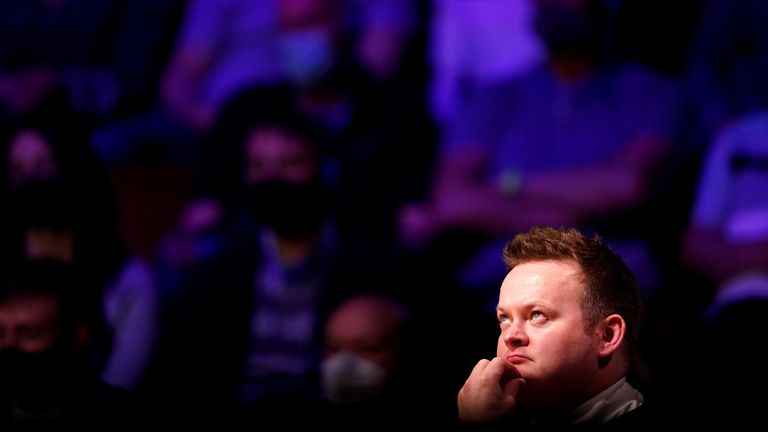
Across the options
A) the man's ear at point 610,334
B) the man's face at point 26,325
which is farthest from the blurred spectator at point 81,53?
the man's ear at point 610,334

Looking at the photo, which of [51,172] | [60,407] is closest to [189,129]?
[51,172]

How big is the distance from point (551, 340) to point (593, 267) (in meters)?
0.16

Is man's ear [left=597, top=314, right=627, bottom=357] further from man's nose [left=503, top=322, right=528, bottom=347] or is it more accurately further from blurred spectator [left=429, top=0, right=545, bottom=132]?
blurred spectator [left=429, top=0, right=545, bottom=132]

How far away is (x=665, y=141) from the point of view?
11.8 feet

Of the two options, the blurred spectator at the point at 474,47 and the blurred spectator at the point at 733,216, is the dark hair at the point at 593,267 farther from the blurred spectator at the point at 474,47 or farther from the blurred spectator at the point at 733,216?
the blurred spectator at the point at 474,47

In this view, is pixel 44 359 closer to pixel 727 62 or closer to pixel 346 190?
pixel 346 190

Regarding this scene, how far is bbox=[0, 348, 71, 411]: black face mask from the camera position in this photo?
10.1ft

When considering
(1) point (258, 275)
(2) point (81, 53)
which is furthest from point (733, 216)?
(2) point (81, 53)

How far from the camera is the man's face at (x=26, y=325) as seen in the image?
3172mm

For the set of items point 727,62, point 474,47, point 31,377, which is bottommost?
point 31,377

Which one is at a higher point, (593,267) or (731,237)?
(731,237)

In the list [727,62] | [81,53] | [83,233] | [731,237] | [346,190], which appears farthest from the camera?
[81,53]

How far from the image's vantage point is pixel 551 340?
1.65 metres

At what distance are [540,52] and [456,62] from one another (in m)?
0.36
